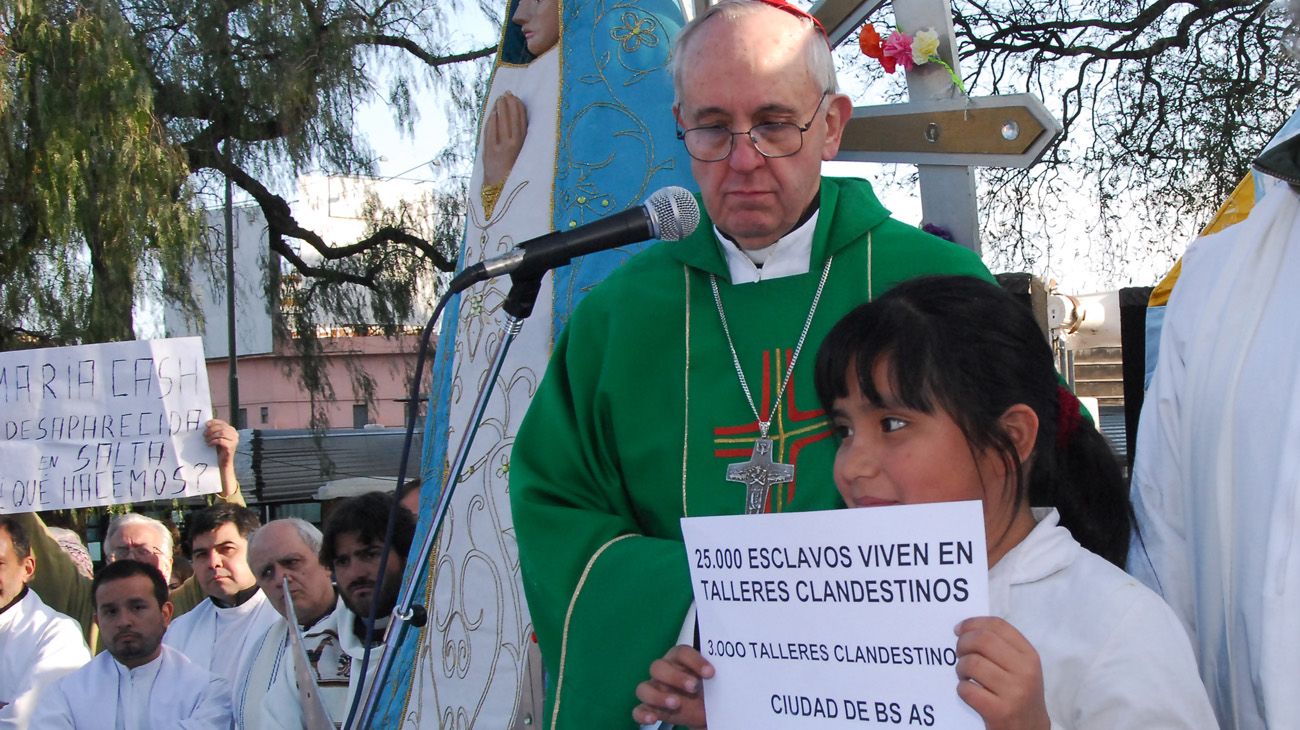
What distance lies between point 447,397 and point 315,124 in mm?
10629

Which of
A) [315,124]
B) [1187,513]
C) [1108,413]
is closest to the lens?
[1187,513]

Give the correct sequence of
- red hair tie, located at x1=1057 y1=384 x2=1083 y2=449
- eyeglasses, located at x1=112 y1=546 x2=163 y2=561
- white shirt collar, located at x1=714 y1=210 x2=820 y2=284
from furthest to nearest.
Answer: eyeglasses, located at x1=112 y1=546 x2=163 y2=561
white shirt collar, located at x1=714 y1=210 x2=820 y2=284
red hair tie, located at x1=1057 y1=384 x2=1083 y2=449

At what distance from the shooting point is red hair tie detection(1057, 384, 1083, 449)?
1907 mm

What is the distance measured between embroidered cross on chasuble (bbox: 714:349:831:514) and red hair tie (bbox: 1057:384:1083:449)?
0.45 metres

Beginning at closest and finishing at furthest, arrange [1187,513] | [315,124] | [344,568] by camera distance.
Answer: [1187,513], [344,568], [315,124]

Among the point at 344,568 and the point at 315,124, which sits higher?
the point at 315,124

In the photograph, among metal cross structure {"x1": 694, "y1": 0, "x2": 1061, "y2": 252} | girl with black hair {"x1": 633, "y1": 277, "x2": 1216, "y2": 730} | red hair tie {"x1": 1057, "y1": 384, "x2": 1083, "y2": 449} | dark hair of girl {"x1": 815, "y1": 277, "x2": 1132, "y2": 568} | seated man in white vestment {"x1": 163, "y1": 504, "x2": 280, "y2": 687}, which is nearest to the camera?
girl with black hair {"x1": 633, "y1": 277, "x2": 1216, "y2": 730}

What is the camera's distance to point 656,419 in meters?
2.38

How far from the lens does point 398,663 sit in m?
3.45

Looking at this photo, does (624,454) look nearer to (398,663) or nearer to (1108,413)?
(398,663)

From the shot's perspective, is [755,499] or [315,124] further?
[315,124]

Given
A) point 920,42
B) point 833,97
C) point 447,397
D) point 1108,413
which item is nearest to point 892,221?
point 833,97

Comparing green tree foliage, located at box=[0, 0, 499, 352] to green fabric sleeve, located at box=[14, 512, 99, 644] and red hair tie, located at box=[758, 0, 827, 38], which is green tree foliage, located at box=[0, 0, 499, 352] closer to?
green fabric sleeve, located at box=[14, 512, 99, 644]

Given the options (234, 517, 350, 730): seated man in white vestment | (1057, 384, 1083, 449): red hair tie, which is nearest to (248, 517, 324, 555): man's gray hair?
(234, 517, 350, 730): seated man in white vestment
